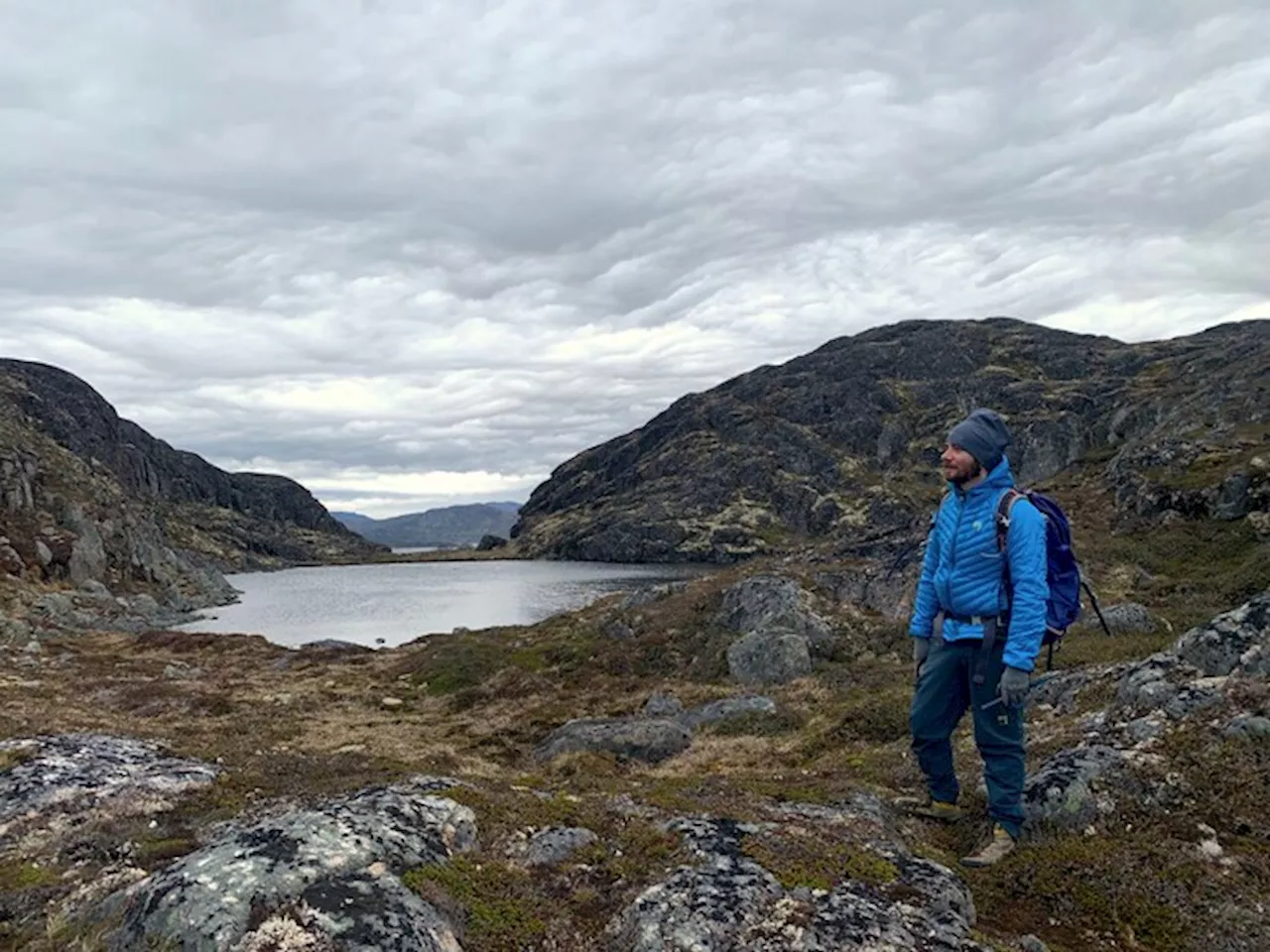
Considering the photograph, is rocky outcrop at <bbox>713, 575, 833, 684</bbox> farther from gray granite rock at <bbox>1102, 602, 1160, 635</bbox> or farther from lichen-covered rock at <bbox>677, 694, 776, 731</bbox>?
gray granite rock at <bbox>1102, 602, 1160, 635</bbox>

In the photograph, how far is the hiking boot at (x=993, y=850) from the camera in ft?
29.3

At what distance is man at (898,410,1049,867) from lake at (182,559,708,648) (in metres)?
60.2

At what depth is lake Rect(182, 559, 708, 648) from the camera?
79750 mm

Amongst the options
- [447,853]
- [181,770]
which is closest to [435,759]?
[181,770]

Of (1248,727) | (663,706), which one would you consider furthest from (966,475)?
(663,706)

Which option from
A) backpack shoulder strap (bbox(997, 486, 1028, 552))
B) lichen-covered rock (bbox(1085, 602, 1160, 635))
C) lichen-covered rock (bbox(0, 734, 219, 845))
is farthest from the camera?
lichen-covered rock (bbox(1085, 602, 1160, 635))

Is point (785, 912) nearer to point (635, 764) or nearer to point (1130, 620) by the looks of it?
point (635, 764)

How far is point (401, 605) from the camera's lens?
347ft

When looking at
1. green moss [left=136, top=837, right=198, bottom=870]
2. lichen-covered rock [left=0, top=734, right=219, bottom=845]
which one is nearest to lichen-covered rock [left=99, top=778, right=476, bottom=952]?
green moss [left=136, top=837, right=198, bottom=870]

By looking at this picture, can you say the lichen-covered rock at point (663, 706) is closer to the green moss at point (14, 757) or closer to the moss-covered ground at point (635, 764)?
the moss-covered ground at point (635, 764)

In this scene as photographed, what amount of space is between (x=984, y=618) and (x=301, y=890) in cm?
797

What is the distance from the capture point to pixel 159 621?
84.9 metres

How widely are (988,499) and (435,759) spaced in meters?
17.3

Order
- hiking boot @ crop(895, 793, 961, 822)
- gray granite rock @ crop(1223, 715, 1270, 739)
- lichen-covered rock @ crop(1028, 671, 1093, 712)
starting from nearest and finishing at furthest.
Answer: gray granite rock @ crop(1223, 715, 1270, 739) → hiking boot @ crop(895, 793, 961, 822) → lichen-covered rock @ crop(1028, 671, 1093, 712)
